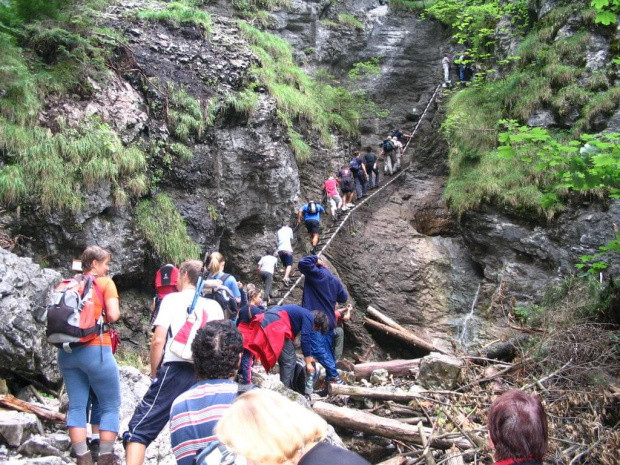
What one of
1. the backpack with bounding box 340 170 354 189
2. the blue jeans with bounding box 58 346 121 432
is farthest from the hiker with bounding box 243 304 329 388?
the backpack with bounding box 340 170 354 189

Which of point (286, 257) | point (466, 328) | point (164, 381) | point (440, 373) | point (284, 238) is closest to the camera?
point (164, 381)

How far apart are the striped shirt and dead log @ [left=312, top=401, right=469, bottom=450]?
3.66 metres

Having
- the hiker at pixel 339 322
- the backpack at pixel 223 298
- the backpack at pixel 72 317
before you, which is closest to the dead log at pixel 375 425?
the backpack at pixel 223 298

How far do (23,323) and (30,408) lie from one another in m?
1.19

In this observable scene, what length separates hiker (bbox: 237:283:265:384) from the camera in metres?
6.19

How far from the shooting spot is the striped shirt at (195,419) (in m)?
2.73

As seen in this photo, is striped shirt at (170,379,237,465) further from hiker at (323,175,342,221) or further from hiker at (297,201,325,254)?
hiker at (323,175,342,221)

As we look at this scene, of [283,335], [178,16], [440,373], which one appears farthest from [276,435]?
[178,16]

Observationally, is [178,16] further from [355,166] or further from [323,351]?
[323,351]

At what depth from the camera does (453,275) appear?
13.7m

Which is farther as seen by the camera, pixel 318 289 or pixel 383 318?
pixel 383 318

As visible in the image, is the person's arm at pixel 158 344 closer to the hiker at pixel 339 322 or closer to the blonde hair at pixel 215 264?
the blonde hair at pixel 215 264

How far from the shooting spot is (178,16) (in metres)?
14.1

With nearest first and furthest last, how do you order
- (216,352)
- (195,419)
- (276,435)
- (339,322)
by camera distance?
1. (276,435)
2. (195,419)
3. (216,352)
4. (339,322)
